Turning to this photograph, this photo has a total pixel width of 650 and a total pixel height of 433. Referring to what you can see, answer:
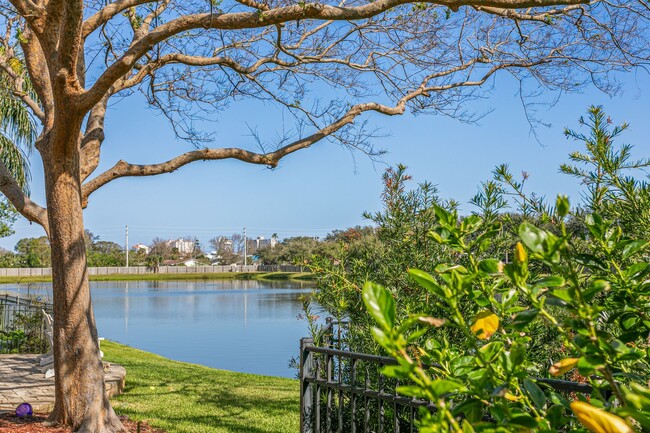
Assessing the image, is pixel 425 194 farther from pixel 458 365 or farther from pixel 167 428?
pixel 167 428

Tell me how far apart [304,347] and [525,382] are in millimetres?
3095

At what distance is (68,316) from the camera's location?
19.6ft

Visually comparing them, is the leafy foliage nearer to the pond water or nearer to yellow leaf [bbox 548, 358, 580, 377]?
yellow leaf [bbox 548, 358, 580, 377]

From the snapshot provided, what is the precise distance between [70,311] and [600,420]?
19.4 feet

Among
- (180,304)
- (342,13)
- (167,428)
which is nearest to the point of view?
(342,13)

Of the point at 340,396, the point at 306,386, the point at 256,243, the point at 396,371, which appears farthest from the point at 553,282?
the point at 256,243

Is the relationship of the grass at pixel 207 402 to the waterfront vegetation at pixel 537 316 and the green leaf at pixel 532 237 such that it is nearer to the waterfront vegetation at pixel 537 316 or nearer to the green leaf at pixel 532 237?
the waterfront vegetation at pixel 537 316

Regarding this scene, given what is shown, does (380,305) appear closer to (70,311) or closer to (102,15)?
(70,311)

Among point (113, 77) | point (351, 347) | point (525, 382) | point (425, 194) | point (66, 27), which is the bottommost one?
point (351, 347)

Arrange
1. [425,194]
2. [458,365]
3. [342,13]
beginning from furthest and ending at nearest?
[342,13] < [425,194] < [458,365]

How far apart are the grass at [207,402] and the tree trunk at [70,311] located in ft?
2.90

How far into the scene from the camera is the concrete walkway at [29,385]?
721 centimetres

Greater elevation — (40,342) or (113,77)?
(113,77)

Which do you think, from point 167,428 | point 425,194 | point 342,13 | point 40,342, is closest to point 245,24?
point 342,13
